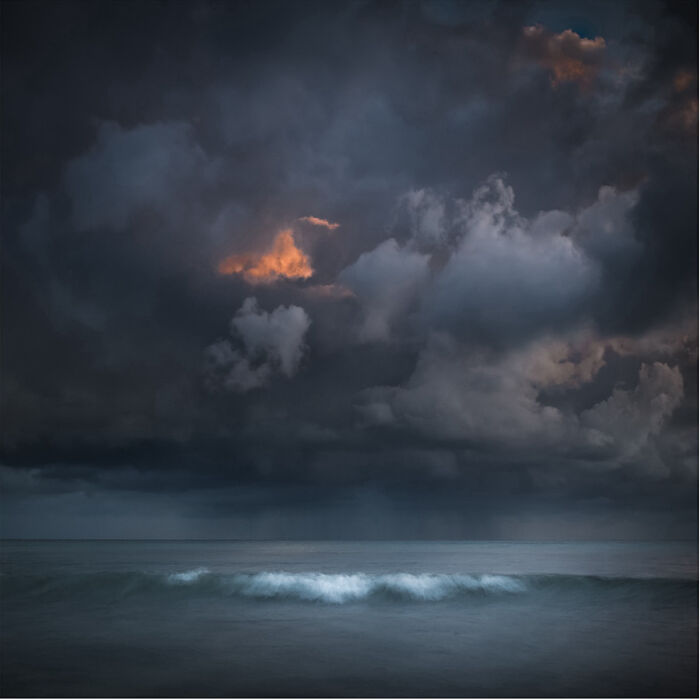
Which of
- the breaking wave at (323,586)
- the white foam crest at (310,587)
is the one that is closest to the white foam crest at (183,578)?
the breaking wave at (323,586)

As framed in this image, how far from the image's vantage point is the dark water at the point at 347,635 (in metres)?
10.3

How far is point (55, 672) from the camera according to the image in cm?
1100

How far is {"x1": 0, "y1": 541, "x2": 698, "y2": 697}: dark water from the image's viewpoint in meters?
10.3

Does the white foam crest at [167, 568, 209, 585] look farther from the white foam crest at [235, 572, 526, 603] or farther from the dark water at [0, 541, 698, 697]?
the white foam crest at [235, 572, 526, 603]

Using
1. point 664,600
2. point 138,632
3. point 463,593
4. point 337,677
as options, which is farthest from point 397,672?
point 664,600

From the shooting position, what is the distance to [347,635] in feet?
47.6

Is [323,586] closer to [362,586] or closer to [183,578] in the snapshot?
[362,586]

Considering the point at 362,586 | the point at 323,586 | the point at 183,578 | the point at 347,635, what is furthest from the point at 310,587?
A: the point at 347,635

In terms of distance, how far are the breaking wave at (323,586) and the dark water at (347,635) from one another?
84mm

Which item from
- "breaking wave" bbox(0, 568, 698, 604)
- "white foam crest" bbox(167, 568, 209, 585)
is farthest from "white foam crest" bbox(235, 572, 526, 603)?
"white foam crest" bbox(167, 568, 209, 585)

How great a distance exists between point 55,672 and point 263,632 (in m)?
5.32

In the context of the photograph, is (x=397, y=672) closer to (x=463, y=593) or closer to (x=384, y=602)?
(x=384, y=602)

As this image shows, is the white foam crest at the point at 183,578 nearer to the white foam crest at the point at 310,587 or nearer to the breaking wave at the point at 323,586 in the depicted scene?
the breaking wave at the point at 323,586

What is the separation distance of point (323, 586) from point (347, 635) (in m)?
7.92
